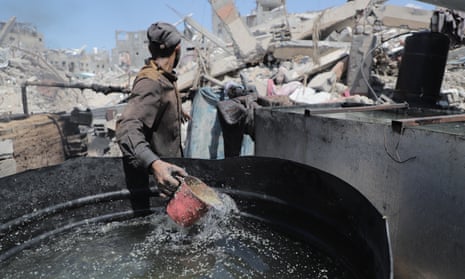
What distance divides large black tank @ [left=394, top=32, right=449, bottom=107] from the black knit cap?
3.94 meters

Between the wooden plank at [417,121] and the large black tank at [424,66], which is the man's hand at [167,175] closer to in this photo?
the wooden plank at [417,121]

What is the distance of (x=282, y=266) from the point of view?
1.74 metres

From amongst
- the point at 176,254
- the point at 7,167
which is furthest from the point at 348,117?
the point at 7,167

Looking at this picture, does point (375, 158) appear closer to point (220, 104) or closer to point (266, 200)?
point (266, 200)

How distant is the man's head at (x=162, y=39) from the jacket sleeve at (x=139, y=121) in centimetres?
34

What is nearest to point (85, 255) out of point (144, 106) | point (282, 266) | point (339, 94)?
point (144, 106)

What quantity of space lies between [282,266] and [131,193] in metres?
1.19

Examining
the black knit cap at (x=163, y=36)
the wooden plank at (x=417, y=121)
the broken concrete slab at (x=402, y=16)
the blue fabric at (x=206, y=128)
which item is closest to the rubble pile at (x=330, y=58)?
the broken concrete slab at (x=402, y=16)

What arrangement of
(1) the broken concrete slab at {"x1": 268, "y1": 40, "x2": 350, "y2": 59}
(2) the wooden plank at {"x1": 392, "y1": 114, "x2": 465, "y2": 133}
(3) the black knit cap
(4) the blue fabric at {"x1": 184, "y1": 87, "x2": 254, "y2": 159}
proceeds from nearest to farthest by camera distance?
(2) the wooden plank at {"x1": 392, "y1": 114, "x2": 465, "y2": 133}
(3) the black knit cap
(4) the blue fabric at {"x1": 184, "y1": 87, "x2": 254, "y2": 159}
(1) the broken concrete slab at {"x1": 268, "y1": 40, "x2": 350, "y2": 59}

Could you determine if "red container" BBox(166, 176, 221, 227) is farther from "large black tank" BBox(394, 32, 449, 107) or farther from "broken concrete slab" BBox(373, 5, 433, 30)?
"broken concrete slab" BBox(373, 5, 433, 30)

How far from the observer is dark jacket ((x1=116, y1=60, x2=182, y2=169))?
181 centimetres

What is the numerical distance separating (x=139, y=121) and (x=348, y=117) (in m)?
1.53

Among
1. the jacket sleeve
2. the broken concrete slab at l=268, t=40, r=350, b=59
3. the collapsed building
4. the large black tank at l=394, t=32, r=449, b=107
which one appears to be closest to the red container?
the jacket sleeve

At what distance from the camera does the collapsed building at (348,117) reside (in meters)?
1.68
